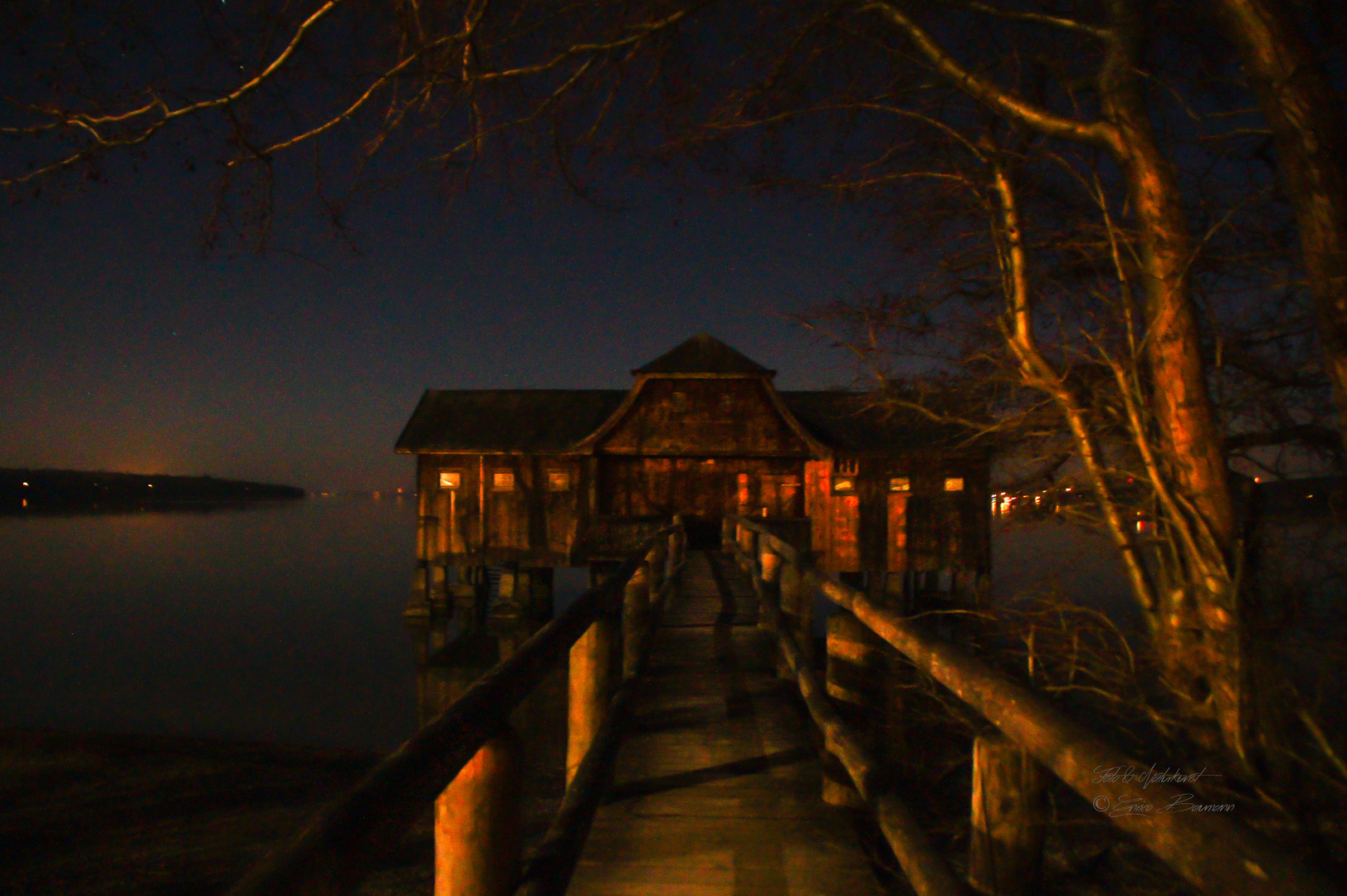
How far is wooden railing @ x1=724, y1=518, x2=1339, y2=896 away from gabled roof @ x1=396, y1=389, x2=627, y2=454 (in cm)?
1706

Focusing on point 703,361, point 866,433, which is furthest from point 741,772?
point 866,433

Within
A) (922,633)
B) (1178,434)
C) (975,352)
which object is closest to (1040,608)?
(1178,434)

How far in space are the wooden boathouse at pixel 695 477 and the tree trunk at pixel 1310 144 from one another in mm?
13888

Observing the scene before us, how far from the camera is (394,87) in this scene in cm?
605

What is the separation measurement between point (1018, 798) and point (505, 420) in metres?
20.4

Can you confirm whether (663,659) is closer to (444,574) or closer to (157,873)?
(157,873)

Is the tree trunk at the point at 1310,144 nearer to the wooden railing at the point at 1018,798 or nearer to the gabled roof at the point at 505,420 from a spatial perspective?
the wooden railing at the point at 1018,798

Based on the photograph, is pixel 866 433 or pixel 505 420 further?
pixel 505 420

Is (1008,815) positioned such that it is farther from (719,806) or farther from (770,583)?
(770,583)

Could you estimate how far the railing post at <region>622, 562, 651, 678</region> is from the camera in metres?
5.75

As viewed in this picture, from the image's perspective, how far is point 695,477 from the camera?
21.0 m

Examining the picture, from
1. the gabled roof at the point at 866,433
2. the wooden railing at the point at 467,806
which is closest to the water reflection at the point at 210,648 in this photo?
the gabled roof at the point at 866,433

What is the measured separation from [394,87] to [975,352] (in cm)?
632

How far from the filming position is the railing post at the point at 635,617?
5754 mm
